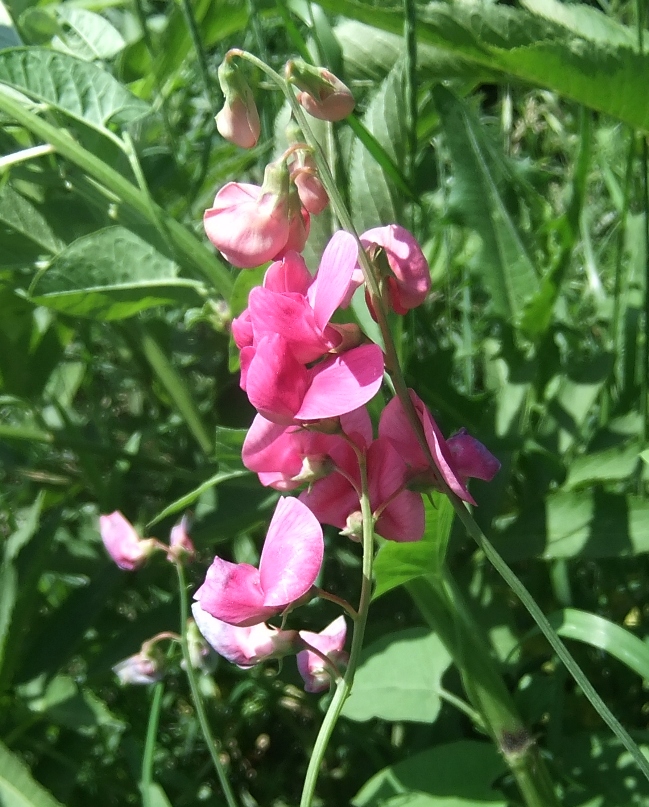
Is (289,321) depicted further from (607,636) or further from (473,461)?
(607,636)

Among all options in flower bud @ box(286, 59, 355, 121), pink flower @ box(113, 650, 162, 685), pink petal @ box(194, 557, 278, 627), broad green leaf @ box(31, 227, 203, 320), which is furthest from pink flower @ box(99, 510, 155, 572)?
flower bud @ box(286, 59, 355, 121)

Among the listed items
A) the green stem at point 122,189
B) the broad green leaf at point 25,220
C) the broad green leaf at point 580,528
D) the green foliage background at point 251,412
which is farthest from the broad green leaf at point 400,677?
the broad green leaf at point 25,220

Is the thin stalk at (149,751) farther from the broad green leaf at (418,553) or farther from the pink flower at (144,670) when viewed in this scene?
the broad green leaf at (418,553)

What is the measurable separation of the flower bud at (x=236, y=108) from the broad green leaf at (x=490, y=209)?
12.8 inches

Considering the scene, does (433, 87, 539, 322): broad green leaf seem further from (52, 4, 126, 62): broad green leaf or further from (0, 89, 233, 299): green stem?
(52, 4, 126, 62): broad green leaf

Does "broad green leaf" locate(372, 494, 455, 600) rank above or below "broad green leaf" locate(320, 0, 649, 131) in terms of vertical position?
below

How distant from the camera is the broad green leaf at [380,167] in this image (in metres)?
0.64

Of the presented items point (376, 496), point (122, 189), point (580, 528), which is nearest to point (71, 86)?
point (122, 189)

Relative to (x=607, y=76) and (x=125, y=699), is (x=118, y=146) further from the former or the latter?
(x=125, y=699)

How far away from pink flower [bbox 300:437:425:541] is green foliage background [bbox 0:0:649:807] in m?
0.04

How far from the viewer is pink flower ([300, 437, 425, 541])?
44cm

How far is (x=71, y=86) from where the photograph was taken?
2.19 ft

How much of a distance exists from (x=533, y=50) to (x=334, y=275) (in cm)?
22

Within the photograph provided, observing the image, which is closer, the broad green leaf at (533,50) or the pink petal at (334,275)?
the pink petal at (334,275)
